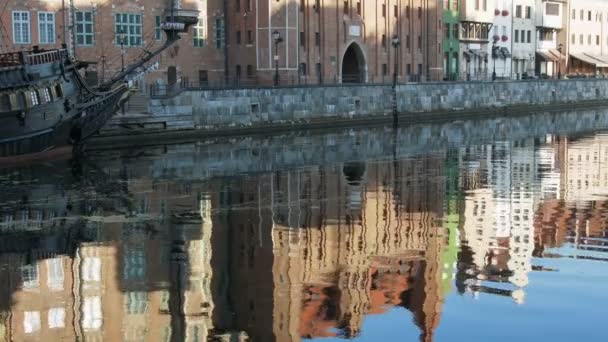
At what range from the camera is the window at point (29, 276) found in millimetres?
19547

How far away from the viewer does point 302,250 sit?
2288 centimetres

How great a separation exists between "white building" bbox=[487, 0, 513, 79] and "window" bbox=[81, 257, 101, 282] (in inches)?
3285

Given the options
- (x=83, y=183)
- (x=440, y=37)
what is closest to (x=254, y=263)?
(x=83, y=183)

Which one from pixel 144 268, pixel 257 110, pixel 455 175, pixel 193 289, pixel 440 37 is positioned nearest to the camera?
pixel 193 289

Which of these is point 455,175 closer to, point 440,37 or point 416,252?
point 416,252

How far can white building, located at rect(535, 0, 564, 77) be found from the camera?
109625 mm

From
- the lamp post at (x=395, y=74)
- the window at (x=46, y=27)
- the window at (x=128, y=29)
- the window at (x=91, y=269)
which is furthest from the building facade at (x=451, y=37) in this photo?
the window at (x=91, y=269)

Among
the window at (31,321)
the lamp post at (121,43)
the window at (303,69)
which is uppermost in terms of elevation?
the lamp post at (121,43)

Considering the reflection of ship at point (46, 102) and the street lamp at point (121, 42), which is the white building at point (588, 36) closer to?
the street lamp at point (121, 42)

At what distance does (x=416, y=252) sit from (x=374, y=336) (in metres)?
6.73

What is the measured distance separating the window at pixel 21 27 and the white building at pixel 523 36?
202 feet

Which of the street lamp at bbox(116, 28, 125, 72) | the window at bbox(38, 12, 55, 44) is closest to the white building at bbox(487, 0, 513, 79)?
the street lamp at bbox(116, 28, 125, 72)

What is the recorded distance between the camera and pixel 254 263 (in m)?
21.3

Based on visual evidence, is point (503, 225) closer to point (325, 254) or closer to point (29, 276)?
point (325, 254)
